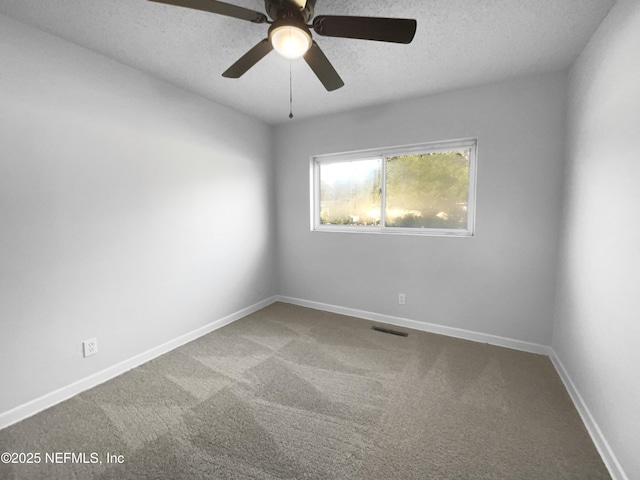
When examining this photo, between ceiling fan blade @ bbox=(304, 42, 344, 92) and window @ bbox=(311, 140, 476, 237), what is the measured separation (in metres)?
1.46

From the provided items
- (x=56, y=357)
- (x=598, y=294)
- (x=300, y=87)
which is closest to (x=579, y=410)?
(x=598, y=294)

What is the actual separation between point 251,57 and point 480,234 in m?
2.43

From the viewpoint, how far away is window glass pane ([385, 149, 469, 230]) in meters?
2.78

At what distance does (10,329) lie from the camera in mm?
1674

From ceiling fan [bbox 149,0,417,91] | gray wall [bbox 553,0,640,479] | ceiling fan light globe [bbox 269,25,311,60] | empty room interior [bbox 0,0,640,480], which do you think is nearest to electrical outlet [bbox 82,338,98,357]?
empty room interior [bbox 0,0,640,480]

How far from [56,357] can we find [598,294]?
3518 mm

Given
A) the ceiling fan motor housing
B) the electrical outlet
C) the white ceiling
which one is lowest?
the electrical outlet

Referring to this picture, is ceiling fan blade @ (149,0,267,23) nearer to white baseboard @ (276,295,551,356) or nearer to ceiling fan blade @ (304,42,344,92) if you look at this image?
ceiling fan blade @ (304,42,344,92)

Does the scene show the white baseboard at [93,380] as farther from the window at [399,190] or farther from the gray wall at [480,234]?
the window at [399,190]

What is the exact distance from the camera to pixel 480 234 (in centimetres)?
262

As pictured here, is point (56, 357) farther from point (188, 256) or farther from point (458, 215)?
point (458, 215)

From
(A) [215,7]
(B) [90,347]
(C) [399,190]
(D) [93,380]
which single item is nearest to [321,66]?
(A) [215,7]

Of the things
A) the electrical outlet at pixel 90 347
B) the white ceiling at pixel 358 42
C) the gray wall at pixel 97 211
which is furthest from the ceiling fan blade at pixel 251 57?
the electrical outlet at pixel 90 347

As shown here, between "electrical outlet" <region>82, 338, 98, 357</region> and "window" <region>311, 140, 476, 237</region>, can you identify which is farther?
"window" <region>311, 140, 476, 237</region>
